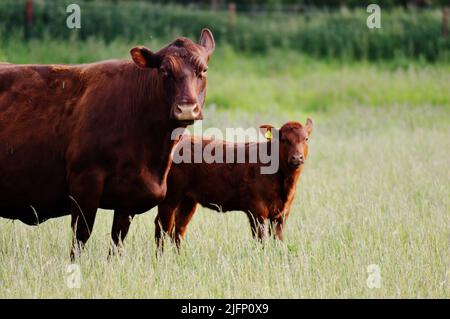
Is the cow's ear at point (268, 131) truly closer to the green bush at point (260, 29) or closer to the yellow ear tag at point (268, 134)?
the yellow ear tag at point (268, 134)

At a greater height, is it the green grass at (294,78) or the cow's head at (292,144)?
the green grass at (294,78)

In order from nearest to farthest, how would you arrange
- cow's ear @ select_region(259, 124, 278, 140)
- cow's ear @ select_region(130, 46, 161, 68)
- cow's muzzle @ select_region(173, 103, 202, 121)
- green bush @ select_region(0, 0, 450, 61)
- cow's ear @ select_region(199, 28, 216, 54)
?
cow's muzzle @ select_region(173, 103, 202, 121)
cow's ear @ select_region(130, 46, 161, 68)
cow's ear @ select_region(199, 28, 216, 54)
cow's ear @ select_region(259, 124, 278, 140)
green bush @ select_region(0, 0, 450, 61)

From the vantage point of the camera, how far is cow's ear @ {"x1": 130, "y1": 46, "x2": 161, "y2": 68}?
22.6 feet

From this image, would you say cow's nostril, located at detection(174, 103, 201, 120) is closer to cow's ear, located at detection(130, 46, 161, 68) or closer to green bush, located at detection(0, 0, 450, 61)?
cow's ear, located at detection(130, 46, 161, 68)

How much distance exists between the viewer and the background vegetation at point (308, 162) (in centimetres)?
666

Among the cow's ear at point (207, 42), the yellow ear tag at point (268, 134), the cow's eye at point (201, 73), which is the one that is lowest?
the cow's eye at point (201, 73)

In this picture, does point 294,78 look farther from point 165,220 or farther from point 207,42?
point 207,42

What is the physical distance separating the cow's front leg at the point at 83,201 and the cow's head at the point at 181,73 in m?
0.85

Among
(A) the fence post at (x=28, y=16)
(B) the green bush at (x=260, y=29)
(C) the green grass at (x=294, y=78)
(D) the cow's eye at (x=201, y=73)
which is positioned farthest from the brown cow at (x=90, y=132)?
(A) the fence post at (x=28, y=16)

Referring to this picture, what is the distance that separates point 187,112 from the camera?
6.43 meters

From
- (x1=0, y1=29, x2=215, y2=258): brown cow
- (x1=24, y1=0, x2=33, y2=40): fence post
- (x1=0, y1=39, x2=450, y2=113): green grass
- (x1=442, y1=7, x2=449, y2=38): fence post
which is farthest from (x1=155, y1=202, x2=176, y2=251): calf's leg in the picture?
(x1=442, y1=7, x2=449, y2=38): fence post

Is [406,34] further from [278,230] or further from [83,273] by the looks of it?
[83,273]
